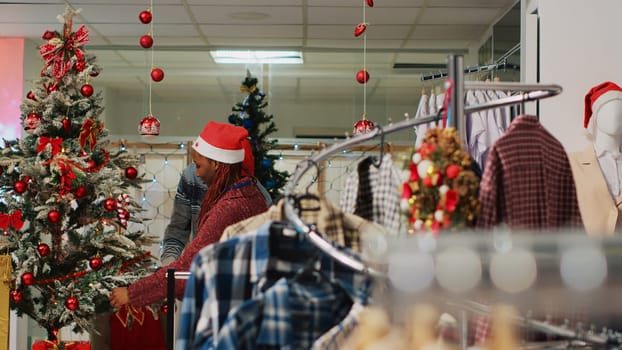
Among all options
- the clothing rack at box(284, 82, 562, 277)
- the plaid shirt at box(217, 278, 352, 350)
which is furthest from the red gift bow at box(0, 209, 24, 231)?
the plaid shirt at box(217, 278, 352, 350)

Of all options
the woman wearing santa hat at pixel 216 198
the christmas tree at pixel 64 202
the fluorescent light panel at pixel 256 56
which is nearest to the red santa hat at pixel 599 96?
the woman wearing santa hat at pixel 216 198

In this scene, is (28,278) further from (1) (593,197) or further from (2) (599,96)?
(2) (599,96)

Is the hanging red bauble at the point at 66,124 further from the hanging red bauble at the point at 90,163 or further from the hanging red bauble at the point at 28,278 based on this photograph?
the hanging red bauble at the point at 28,278

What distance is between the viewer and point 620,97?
3.91 m

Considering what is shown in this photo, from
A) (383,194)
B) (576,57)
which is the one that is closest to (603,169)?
(576,57)

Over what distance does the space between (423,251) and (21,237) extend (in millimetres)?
3366

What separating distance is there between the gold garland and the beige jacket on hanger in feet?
7.31

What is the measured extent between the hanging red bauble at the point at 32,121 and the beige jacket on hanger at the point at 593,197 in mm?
2518

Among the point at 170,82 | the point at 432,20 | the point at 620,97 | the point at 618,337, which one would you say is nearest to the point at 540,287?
the point at 618,337

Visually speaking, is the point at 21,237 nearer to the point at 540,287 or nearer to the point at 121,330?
the point at 121,330

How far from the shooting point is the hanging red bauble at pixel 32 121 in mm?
4020

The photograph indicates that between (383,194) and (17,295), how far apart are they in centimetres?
239

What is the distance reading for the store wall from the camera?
4.47m

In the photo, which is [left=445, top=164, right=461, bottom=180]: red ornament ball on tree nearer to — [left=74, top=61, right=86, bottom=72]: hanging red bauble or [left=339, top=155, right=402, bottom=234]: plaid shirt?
[left=339, top=155, right=402, bottom=234]: plaid shirt
